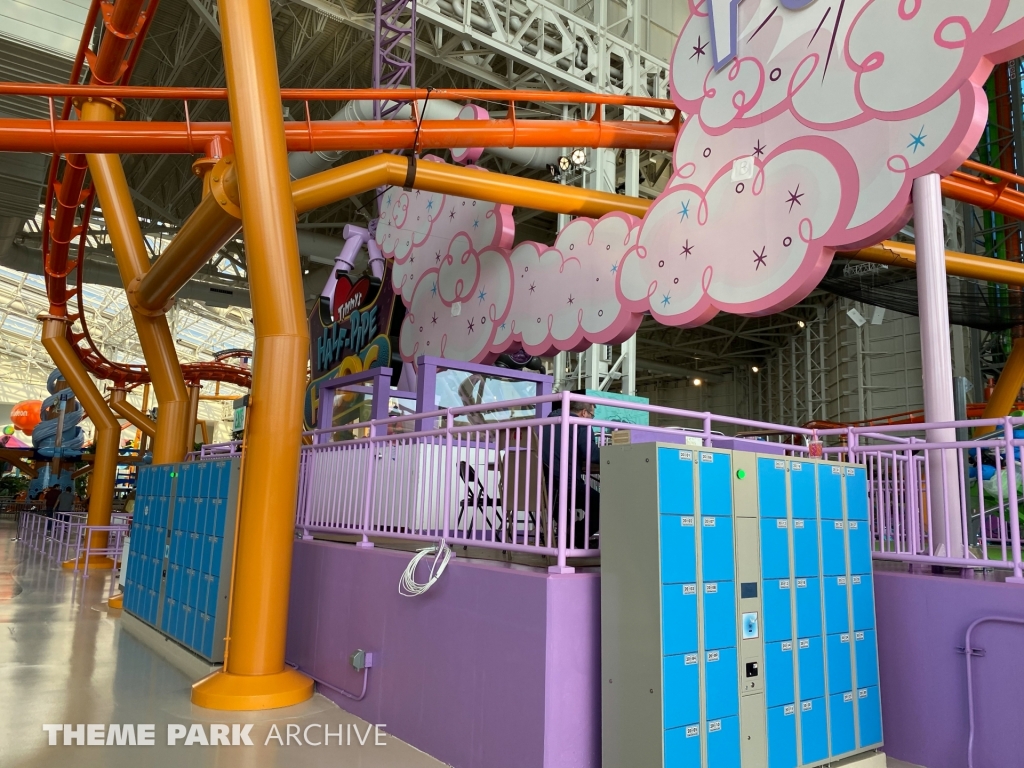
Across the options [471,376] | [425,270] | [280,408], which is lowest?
[280,408]

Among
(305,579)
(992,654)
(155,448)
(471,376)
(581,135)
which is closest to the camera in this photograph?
(992,654)

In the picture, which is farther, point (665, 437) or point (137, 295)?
point (137, 295)

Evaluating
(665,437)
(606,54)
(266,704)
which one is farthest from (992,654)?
(606,54)

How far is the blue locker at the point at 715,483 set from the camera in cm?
453

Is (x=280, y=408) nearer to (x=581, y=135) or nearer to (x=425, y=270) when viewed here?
(x=581, y=135)

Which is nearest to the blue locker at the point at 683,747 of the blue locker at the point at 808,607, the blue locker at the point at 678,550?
the blue locker at the point at 678,550

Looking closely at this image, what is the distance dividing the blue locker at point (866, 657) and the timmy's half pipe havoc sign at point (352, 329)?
890cm

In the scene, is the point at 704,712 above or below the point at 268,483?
below

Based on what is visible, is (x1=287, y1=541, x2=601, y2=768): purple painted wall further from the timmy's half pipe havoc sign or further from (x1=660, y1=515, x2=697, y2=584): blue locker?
the timmy's half pipe havoc sign

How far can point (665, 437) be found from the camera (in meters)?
5.63

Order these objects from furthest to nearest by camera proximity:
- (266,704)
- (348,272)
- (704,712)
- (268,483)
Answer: (348,272) → (268,483) → (266,704) → (704,712)

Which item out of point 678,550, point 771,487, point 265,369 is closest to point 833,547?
point 771,487

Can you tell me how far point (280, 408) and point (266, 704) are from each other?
2485 millimetres

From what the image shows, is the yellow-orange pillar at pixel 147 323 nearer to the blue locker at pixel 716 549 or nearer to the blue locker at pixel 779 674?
the blue locker at pixel 716 549
